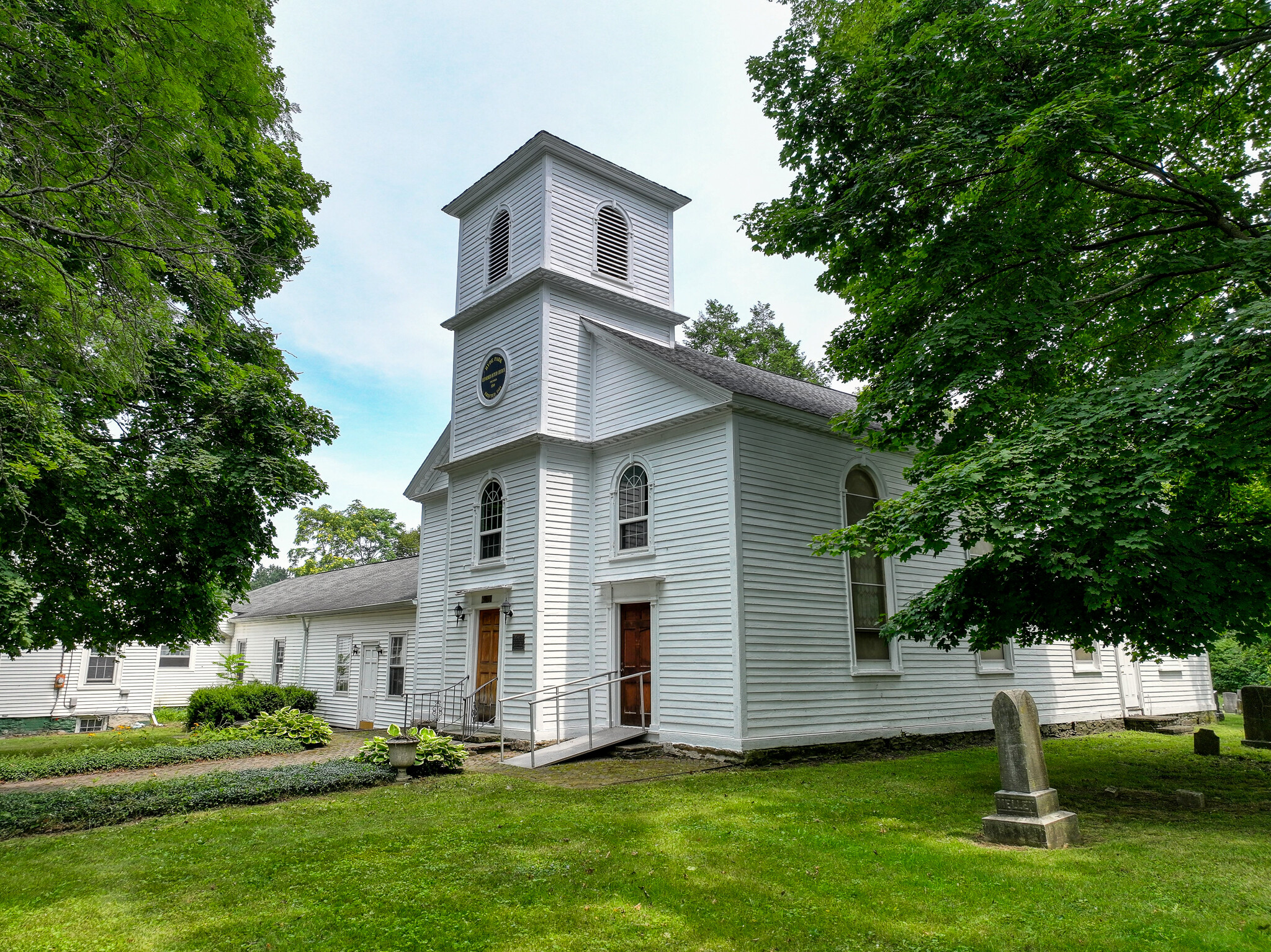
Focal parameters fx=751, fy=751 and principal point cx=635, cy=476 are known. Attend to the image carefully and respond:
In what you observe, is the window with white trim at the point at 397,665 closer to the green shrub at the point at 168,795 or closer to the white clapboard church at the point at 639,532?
the white clapboard church at the point at 639,532

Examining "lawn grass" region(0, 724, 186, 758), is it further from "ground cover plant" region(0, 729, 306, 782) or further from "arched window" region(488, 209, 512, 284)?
"arched window" region(488, 209, 512, 284)

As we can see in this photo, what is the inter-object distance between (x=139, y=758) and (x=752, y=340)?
34084 millimetres

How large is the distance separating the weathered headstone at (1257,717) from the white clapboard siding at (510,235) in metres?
17.2

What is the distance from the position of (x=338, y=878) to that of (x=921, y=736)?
11932 millimetres

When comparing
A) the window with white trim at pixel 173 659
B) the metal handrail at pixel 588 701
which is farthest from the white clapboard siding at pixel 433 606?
the window with white trim at pixel 173 659

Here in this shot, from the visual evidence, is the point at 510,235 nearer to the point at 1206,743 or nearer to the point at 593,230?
the point at 593,230

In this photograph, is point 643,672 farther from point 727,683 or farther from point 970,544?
point 970,544

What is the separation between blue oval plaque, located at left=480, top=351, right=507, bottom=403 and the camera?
55.7 ft

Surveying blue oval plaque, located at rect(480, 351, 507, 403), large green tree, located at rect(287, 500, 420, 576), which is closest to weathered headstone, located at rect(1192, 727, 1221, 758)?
blue oval plaque, located at rect(480, 351, 507, 403)

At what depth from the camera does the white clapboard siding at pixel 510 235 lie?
17.0 m

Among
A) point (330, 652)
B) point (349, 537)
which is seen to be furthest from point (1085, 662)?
point (349, 537)

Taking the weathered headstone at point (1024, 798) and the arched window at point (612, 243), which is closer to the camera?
the weathered headstone at point (1024, 798)

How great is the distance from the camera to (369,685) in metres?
22.9

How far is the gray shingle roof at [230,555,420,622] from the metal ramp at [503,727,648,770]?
9.37m
